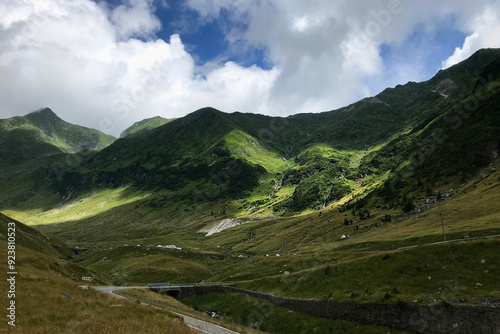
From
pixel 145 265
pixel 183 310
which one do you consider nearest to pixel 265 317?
pixel 183 310

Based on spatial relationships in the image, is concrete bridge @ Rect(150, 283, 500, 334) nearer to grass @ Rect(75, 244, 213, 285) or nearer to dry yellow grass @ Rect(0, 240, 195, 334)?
dry yellow grass @ Rect(0, 240, 195, 334)

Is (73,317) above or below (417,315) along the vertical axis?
above

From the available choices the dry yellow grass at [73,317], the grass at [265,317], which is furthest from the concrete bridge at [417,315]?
the dry yellow grass at [73,317]

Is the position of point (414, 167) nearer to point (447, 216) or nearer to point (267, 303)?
point (447, 216)

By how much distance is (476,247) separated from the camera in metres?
44.6

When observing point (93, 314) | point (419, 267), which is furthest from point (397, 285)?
point (93, 314)

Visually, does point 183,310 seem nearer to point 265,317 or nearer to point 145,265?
point 265,317

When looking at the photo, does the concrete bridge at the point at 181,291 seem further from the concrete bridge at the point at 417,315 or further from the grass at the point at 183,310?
the concrete bridge at the point at 417,315

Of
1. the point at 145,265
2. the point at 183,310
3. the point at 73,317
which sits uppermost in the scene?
the point at 73,317

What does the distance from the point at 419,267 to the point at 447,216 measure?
54321mm

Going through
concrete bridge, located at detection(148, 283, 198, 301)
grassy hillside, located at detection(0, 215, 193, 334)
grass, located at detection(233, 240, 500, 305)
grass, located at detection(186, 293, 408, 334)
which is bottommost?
grass, located at detection(186, 293, 408, 334)

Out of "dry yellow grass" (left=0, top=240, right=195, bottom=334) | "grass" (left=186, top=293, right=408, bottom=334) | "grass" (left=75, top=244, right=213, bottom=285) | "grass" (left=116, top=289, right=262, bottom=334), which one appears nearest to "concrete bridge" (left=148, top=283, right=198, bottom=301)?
"grass" (left=186, top=293, right=408, bottom=334)

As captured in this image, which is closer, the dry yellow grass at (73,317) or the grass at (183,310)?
the dry yellow grass at (73,317)

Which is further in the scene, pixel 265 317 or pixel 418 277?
pixel 265 317
